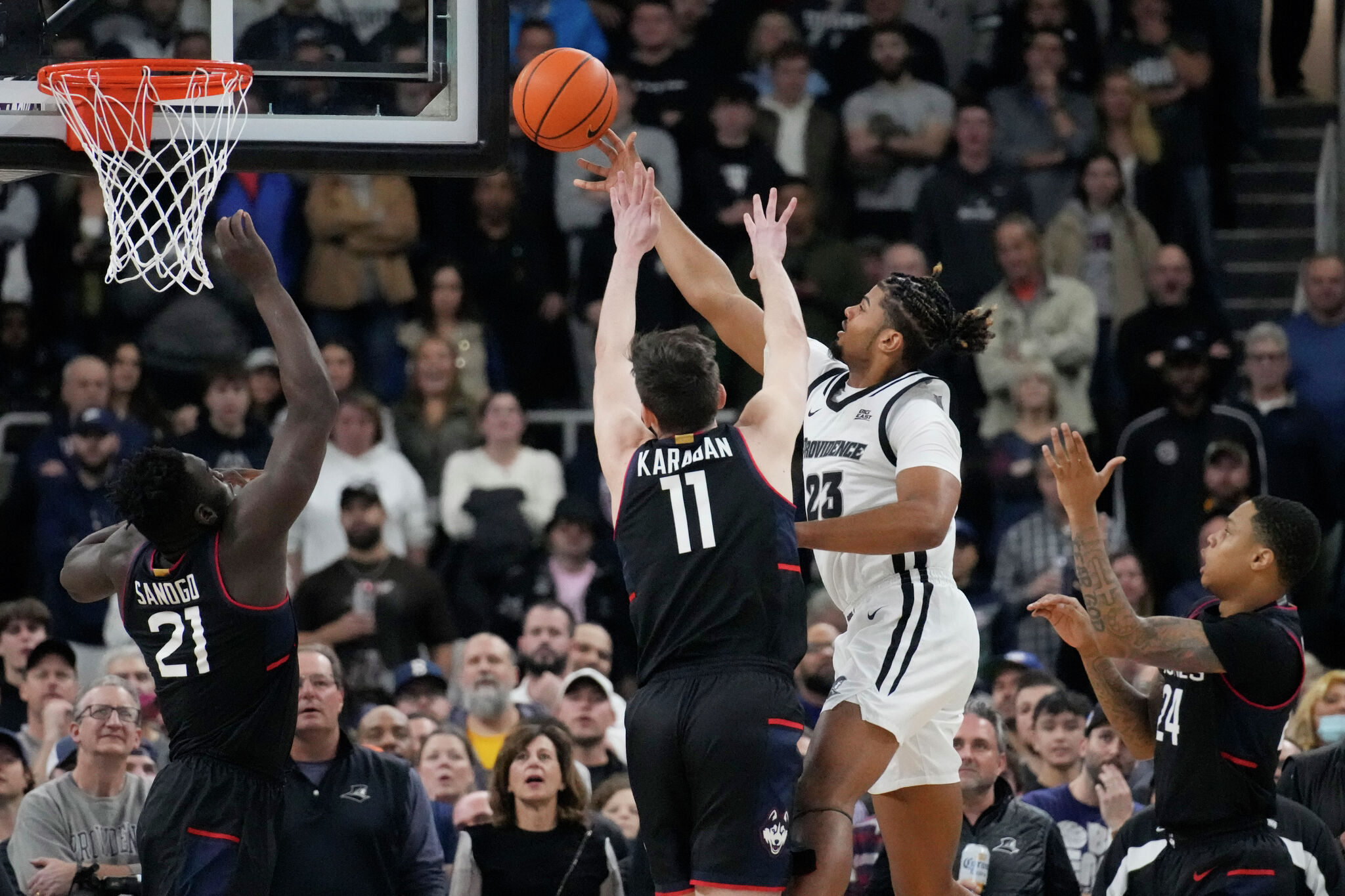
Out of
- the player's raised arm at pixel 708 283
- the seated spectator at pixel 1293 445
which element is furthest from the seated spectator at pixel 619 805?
the seated spectator at pixel 1293 445

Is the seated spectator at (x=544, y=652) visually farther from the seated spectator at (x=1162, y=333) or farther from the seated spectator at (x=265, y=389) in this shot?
the seated spectator at (x=1162, y=333)

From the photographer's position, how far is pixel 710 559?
247 inches

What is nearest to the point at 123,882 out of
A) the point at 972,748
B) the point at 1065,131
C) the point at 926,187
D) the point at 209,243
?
the point at 972,748

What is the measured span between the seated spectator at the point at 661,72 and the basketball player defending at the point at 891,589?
7.54 meters

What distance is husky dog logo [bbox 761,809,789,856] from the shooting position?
6211 mm

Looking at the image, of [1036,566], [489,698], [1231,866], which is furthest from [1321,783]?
[489,698]

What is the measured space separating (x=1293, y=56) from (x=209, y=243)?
900 cm

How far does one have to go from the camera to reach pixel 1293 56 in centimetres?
1703

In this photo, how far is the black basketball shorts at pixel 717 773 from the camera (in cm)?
617

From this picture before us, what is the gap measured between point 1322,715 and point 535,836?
405 centimetres

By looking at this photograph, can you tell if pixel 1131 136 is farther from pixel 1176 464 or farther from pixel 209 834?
pixel 209 834

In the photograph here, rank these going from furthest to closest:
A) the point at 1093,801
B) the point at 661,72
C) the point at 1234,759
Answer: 1. the point at 661,72
2. the point at 1093,801
3. the point at 1234,759

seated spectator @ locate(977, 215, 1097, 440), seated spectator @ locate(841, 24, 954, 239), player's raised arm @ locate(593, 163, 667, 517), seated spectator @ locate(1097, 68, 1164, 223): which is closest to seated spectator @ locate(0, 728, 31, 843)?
player's raised arm @ locate(593, 163, 667, 517)

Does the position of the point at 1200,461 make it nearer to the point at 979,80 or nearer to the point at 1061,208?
the point at 1061,208
